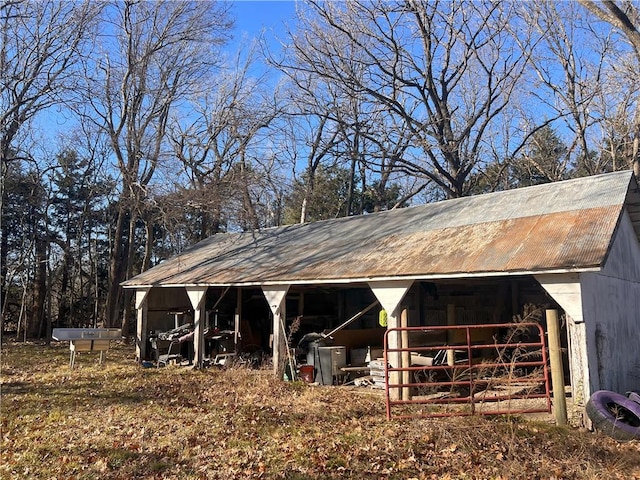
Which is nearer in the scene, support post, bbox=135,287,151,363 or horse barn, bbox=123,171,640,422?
horse barn, bbox=123,171,640,422

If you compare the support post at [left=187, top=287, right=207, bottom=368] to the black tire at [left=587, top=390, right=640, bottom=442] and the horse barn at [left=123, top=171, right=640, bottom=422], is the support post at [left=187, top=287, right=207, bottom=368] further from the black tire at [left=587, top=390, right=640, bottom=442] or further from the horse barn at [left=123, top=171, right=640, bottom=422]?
the black tire at [left=587, top=390, right=640, bottom=442]

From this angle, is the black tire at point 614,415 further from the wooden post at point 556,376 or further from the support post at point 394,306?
the support post at point 394,306

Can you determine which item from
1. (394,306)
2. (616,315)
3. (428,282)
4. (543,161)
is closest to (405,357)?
(394,306)

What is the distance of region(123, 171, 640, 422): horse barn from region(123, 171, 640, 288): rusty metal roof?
39 millimetres

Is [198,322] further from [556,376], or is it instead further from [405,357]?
[556,376]

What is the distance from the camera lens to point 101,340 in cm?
1531

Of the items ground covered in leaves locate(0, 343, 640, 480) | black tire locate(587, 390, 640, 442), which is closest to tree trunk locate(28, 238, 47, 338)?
ground covered in leaves locate(0, 343, 640, 480)

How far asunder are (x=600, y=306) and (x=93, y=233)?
28279mm

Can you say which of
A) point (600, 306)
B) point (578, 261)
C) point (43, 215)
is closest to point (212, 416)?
point (578, 261)

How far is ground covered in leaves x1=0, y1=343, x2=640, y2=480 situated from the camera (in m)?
6.27

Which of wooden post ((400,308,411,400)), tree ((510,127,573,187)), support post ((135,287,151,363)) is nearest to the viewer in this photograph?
wooden post ((400,308,411,400))

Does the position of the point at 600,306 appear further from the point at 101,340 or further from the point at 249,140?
the point at 249,140

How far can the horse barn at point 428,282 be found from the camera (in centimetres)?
852

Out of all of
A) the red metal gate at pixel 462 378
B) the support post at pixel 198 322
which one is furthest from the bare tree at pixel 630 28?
the support post at pixel 198 322
